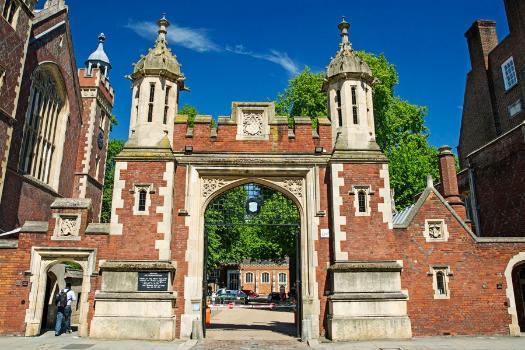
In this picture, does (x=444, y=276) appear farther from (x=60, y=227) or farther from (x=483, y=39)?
(x=483, y=39)

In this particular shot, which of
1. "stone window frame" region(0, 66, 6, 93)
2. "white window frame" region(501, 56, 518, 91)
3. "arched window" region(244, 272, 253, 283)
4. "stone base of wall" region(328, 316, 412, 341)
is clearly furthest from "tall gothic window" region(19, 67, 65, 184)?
"arched window" region(244, 272, 253, 283)

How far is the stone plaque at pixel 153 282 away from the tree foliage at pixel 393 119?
17.9m

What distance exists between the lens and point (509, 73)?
25.5 m

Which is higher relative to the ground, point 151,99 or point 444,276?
point 151,99

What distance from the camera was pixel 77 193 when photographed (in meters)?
29.6

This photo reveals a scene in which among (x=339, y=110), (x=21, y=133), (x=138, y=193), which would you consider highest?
(x=21, y=133)

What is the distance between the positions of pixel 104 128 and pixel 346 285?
28788 mm

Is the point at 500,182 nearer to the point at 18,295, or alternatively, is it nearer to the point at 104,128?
the point at 18,295

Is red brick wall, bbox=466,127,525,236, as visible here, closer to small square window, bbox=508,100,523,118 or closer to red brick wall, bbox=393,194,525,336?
red brick wall, bbox=393,194,525,336

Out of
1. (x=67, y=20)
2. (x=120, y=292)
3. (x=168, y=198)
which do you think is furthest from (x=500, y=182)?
(x=67, y=20)

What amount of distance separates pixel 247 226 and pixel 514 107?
17388 millimetres

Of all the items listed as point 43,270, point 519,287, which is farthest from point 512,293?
point 43,270

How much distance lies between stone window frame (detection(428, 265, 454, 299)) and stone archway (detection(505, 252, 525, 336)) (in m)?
1.73

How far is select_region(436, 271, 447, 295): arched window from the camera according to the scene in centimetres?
1275
